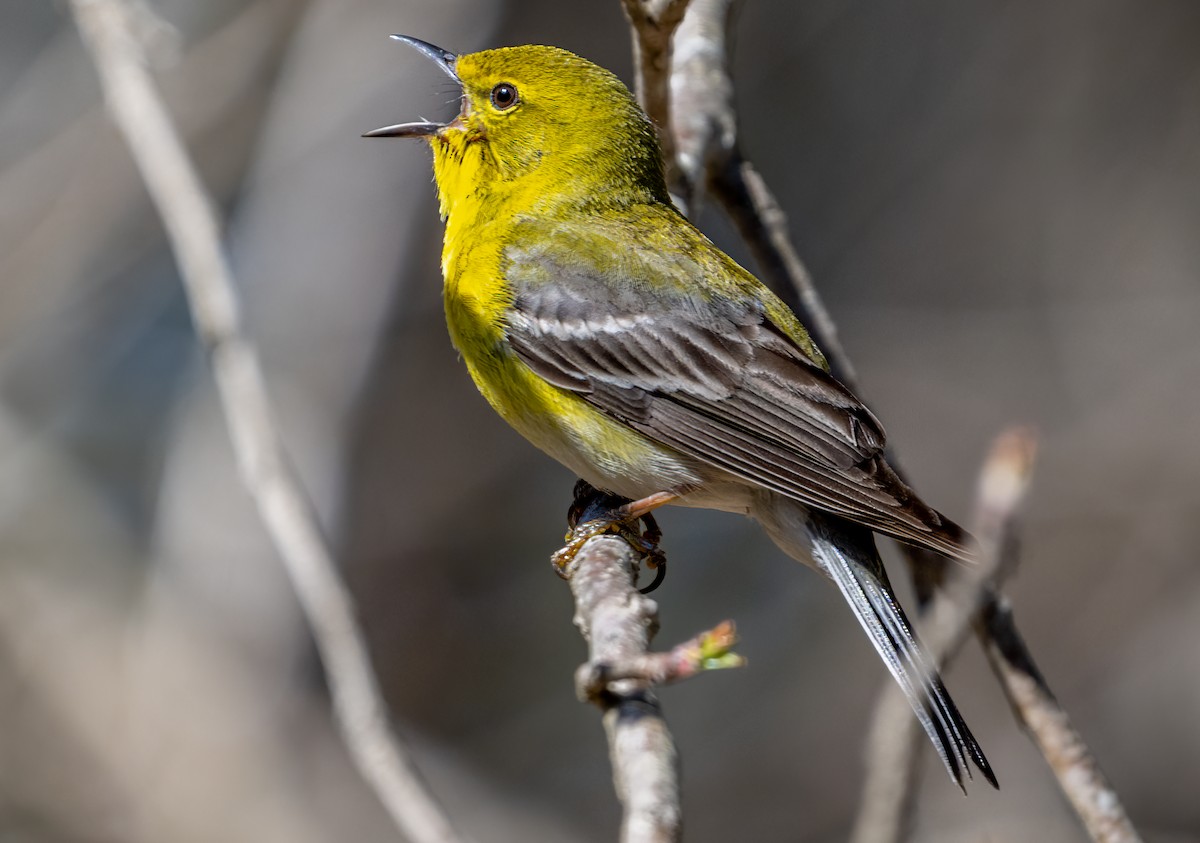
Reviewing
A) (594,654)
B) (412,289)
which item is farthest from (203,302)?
(412,289)

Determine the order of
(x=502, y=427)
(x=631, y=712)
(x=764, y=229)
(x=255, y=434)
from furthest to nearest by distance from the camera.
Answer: (x=502, y=427), (x=764, y=229), (x=255, y=434), (x=631, y=712)

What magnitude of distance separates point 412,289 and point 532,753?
328cm

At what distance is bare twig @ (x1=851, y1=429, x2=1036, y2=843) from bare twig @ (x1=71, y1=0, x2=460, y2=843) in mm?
746

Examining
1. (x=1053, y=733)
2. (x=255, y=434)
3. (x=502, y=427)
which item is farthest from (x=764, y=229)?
(x=502, y=427)

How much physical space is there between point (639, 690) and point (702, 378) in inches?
79.5

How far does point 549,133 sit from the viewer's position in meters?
4.84

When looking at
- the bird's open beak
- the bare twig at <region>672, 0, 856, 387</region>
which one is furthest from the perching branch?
the bird's open beak

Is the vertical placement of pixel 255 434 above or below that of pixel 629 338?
below

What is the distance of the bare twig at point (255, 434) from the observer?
7.91ft

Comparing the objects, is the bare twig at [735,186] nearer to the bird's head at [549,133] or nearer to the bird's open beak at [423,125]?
the bird's head at [549,133]

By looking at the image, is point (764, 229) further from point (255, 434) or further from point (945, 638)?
point (945, 638)

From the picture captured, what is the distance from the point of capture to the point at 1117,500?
27.5 feet

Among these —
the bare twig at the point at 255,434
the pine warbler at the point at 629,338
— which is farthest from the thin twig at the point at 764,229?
the bare twig at the point at 255,434

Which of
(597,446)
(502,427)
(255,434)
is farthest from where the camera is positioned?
(502,427)
